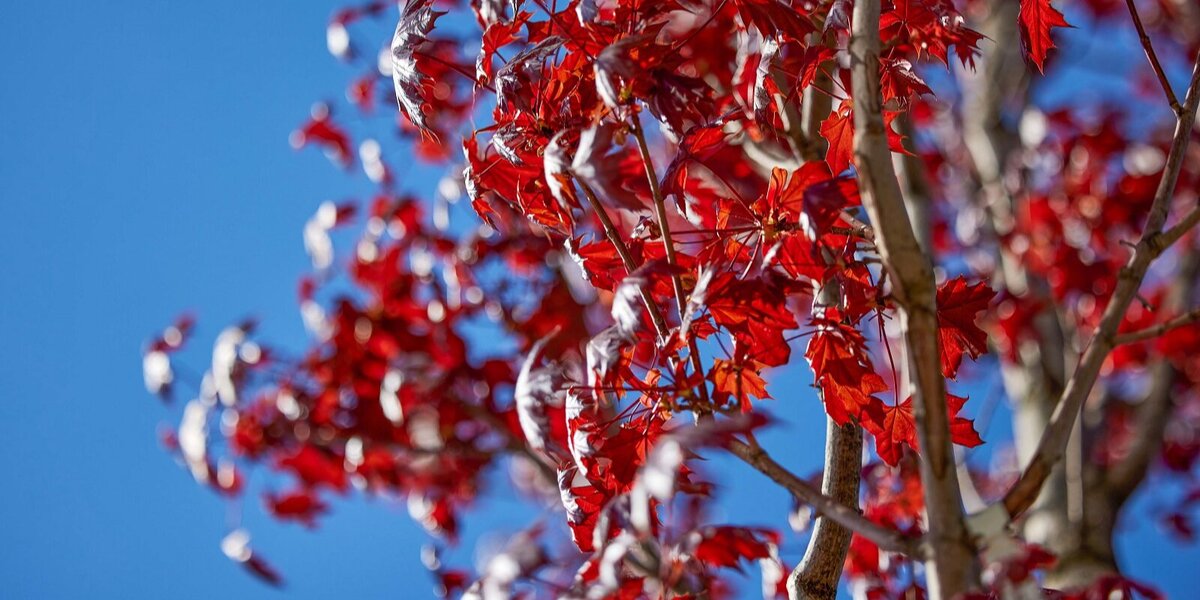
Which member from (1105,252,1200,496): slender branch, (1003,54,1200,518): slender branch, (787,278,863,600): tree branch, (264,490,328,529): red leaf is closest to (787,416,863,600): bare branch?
(787,278,863,600): tree branch

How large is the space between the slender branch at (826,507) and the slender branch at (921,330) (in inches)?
1.0

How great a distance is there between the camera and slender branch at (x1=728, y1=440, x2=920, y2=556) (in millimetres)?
806

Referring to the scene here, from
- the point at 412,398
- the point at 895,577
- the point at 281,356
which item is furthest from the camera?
the point at 281,356

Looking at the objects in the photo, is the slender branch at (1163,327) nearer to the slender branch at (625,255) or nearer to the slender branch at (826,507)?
the slender branch at (826,507)

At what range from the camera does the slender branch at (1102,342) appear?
82 centimetres

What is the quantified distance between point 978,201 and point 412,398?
1915 mm

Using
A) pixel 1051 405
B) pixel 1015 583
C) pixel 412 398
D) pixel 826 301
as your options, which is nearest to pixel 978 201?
pixel 1051 405

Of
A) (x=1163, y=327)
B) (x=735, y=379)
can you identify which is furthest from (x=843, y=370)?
(x=1163, y=327)

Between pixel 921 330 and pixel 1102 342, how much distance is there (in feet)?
0.72

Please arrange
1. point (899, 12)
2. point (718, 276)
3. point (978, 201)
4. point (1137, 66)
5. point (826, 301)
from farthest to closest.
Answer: point (1137, 66)
point (978, 201)
point (899, 12)
point (826, 301)
point (718, 276)

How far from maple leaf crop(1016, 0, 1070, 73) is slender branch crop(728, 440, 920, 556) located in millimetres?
592

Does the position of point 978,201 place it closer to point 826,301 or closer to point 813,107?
point 813,107

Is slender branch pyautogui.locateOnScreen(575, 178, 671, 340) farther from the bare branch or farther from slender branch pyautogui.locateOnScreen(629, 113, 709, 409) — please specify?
the bare branch

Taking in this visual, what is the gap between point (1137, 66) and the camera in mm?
4504
